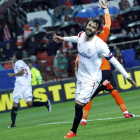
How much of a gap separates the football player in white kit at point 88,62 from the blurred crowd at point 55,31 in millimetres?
11825

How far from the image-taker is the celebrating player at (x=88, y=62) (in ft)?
25.6

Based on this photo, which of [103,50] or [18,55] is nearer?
[103,50]

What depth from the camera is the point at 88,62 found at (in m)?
7.90

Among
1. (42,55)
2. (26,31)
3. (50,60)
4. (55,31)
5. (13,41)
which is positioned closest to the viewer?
(50,60)

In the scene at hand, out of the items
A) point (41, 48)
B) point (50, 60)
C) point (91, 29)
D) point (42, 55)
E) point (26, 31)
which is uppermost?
point (91, 29)

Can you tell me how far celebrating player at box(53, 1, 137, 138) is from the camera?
25.6 feet

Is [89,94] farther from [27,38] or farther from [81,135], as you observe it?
[27,38]

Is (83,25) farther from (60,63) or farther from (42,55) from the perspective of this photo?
(60,63)

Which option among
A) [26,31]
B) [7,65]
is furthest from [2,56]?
[26,31]

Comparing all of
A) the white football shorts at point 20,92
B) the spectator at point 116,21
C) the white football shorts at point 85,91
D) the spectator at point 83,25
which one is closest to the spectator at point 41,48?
the spectator at point 83,25

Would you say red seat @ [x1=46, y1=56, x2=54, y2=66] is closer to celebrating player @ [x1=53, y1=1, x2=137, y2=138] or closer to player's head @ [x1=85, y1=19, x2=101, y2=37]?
celebrating player @ [x1=53, y1=1, x2=137, y2=138]

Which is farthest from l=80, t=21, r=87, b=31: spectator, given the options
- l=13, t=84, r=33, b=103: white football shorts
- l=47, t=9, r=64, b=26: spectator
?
l=13, t=84, r=33, b=103: white football shorts

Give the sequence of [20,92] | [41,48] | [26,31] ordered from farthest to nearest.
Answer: [26,31]
[41,48]
[20,92]

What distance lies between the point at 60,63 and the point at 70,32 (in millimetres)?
2940
